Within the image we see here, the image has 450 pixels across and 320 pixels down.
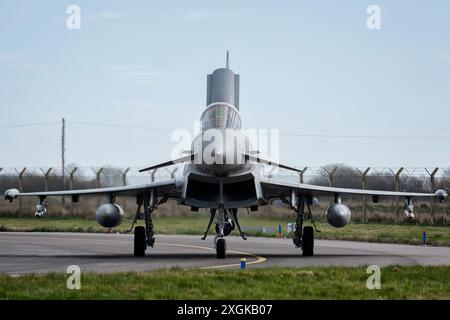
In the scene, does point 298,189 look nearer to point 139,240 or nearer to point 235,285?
point 139,240

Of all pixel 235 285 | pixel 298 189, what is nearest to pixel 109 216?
pixel 298 189

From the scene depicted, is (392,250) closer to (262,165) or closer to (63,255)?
(262,165)

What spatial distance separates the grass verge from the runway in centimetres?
285

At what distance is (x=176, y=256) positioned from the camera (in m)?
23.5

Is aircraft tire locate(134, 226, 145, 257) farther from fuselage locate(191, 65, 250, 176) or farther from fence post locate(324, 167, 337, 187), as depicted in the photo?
fence post locate(324, 167, 337, 187)

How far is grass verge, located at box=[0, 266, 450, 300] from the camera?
480 inches

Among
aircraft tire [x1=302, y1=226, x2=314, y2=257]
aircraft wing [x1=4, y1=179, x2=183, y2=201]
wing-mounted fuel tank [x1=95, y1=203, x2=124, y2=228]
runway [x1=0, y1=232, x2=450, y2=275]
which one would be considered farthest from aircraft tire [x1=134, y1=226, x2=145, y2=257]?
aircraft tire [x1=302, y1=226, x2=314, y2=257]

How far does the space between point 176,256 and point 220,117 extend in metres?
5.27

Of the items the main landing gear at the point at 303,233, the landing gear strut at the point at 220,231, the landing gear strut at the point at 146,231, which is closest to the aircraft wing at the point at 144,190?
the landing gear strut at the point at 146,231

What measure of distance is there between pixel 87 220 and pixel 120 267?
99.2ft

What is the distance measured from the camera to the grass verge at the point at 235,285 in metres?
12.2

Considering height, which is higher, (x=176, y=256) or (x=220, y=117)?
(x=220, y=117)

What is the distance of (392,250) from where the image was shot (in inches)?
1051

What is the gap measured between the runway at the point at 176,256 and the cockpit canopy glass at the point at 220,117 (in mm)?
3541
